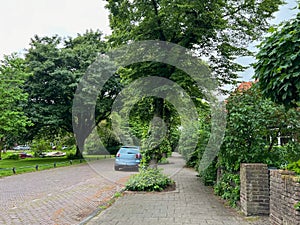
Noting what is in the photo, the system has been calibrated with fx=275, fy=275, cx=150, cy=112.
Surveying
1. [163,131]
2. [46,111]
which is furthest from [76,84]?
[163,131]

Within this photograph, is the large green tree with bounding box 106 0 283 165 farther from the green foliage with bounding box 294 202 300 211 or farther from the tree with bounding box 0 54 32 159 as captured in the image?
the tree with bounding box 0 54 32 159

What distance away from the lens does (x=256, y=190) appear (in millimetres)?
5527

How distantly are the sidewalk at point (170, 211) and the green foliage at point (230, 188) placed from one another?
0.80 ft

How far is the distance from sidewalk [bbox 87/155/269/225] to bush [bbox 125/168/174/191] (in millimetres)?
456

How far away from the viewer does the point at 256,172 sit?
18.3ft

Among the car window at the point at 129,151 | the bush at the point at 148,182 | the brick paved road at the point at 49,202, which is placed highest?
the car window at the point at 129,151

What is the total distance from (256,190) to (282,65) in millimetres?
2911

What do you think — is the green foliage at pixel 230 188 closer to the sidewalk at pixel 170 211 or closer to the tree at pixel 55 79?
the sidewalk at pixel 170 211

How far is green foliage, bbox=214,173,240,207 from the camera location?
6.44 meters

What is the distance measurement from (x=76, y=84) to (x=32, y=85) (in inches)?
130

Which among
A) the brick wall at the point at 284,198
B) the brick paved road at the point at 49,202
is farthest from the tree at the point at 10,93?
the brick wall at the point at 284,198

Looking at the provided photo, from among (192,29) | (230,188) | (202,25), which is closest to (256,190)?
(230,188)

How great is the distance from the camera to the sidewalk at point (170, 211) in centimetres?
527

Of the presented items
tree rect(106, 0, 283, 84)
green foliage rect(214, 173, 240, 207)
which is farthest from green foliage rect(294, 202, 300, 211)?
tree rect(106, 0, 283, 84)
